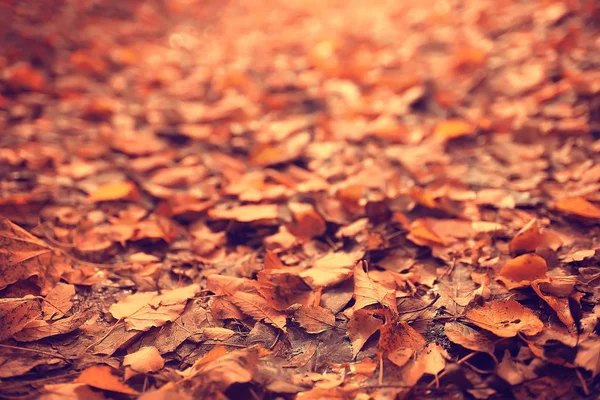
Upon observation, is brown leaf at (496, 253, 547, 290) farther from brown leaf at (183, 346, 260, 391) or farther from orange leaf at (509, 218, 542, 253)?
brown leaf at (183, 346, 260, 391)

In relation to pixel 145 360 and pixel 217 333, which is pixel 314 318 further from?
pixel 145 360

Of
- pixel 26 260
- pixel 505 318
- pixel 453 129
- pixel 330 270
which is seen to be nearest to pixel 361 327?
pixel 330 270

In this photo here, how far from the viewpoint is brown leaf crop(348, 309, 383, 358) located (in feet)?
3.04

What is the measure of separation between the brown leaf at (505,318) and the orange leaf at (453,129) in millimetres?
1018

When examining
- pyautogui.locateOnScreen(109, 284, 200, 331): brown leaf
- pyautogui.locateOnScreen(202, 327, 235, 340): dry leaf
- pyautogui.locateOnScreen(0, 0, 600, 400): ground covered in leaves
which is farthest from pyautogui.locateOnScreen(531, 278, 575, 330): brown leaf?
pyautogui.locateOnScreen(109, 284, 200, 331): brown leaf

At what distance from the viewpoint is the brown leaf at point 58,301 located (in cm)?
101

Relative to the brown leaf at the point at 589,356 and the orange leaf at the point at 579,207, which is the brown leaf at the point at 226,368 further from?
the orange leaf at the point at 579,207

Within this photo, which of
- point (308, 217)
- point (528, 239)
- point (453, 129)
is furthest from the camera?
point (453, 129)

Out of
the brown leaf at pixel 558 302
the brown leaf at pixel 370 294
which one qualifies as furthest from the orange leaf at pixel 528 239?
the brown leaf at pixel 370 294

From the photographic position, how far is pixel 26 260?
1.08 m

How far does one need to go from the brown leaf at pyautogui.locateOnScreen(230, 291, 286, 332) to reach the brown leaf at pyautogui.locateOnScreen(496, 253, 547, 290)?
0.54m

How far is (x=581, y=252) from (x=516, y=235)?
0.50ft

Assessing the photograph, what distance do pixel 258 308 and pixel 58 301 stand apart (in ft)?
1.64

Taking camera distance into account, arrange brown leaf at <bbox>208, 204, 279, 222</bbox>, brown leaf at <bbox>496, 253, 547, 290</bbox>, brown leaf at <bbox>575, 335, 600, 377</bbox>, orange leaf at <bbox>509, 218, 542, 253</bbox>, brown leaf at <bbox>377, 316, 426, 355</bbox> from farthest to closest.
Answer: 1. brown leaf at <bbox>208, 204, 279, 222</bbox>
2. orange leaf at <bbox>509, 218, 542, 253</bbox>
3. brown leaf at <bbox>496, 253, 547, 290</bbox>
4. brown leaf at <bbox>377, 316, 426, 355</bbox>
5. brown leaf at <bbox>575, 335, 600, 377</bbox>
